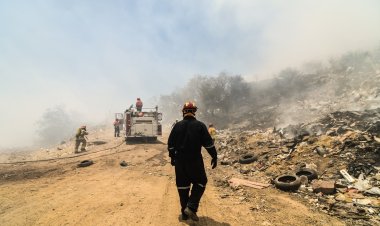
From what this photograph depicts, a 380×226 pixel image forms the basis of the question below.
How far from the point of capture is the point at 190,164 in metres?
4.55

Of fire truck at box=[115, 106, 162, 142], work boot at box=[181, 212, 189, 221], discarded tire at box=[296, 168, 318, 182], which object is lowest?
work boot at box=[181, 212, 189, 221]

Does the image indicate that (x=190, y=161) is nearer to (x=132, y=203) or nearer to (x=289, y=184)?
(x=132, y=203)

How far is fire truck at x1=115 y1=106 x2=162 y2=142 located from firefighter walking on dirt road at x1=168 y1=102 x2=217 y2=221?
1401cm

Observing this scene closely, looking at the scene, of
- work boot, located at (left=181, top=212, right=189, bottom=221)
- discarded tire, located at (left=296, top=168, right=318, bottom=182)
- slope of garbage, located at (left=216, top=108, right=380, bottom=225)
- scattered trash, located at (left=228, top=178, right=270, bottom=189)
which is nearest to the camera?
work boot, located at (left=181, top=212, right=189, bottom=221)

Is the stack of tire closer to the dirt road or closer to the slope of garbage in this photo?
the slope of garbage

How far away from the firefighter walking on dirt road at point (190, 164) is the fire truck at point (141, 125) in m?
14.0

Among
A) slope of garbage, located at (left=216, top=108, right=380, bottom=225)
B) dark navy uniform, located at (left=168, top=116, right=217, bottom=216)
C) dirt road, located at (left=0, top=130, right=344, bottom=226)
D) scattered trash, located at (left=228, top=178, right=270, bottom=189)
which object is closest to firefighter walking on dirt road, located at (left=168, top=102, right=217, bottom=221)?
dark navy uniform, located at (left=168, top=116, right=217, bottom=216)

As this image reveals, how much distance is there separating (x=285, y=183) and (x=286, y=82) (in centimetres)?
3581

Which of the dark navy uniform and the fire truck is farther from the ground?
the fire truck

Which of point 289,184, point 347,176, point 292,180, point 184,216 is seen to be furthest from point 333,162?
point 184,216

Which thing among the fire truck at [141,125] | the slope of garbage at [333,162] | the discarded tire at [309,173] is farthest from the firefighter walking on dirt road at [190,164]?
the fire truck at [141,125]

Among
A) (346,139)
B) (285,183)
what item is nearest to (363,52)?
(346,139)

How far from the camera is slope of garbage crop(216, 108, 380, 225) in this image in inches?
229

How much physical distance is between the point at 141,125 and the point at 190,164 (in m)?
14.2
